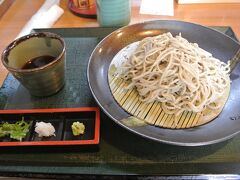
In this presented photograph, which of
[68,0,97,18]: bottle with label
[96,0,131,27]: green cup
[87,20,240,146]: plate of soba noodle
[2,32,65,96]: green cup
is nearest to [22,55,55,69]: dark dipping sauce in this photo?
[2,32,65,96]: green cup

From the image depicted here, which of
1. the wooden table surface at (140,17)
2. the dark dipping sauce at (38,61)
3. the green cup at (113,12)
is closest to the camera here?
the dark dipping sauce at (38,61)

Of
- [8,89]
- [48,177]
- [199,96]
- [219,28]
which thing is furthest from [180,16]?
[48,177]

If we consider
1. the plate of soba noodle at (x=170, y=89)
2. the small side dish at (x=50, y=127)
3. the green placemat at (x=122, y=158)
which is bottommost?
the green placemat at (x=122, y=158)

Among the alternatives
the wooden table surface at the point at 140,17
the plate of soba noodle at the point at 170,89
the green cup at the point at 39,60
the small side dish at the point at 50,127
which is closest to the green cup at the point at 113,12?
the wooden table surface at the point at 140,17

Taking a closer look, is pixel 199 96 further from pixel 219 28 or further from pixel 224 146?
pixel 219 28

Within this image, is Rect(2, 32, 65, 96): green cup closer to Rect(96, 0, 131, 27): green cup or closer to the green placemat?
the green placemat

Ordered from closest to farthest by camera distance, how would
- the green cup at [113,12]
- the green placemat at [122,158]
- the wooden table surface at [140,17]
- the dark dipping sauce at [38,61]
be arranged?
the green placemat at [122,158]
the dark dipping sauce at [38,61]
the green cup at [113,12]
the wooden table surface at [140,17]

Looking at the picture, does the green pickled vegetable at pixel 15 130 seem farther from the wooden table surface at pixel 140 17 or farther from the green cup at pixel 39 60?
the wooden table surface at pixel 140 17

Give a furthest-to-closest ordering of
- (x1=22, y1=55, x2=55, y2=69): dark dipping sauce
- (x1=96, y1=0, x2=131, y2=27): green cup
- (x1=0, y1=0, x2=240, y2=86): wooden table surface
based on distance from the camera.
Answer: (x1=0, y1=0, x2=240, y2=86): wooden table surface → (x1=96, y1=0, x2=131, y2=27): green cup → (x1=22, y1=55, x2=55, y2=69): dark dipping sauce
